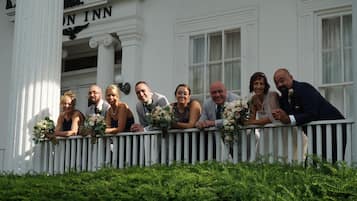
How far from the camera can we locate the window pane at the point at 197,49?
1110 centimetres

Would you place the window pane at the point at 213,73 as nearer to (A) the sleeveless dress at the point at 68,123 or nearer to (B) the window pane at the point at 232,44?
(B) the window pane at the point at 232,44

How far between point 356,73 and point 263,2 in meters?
3.97

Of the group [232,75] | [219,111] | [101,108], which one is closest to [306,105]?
[219,111]

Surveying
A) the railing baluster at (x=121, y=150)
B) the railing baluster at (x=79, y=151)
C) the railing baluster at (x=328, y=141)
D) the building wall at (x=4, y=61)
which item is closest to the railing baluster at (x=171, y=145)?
the railing baluster at (x=121, y=150)

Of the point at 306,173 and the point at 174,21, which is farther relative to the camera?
the point at 174,21

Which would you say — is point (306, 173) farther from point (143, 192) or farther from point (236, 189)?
point (143, 192)

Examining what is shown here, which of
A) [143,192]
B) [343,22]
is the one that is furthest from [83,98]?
[143,192]

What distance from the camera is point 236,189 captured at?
5.09 metres

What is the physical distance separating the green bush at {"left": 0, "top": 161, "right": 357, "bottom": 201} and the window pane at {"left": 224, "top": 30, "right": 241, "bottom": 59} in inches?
170

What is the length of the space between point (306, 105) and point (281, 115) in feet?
1.03

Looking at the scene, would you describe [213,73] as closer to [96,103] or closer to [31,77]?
[96,103]

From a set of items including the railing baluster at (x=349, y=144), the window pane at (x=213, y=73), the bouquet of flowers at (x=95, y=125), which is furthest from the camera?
the window pane at (x=213, y=73)

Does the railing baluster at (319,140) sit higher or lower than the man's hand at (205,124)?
lower

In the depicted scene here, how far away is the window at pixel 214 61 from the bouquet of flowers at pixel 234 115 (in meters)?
3.11
